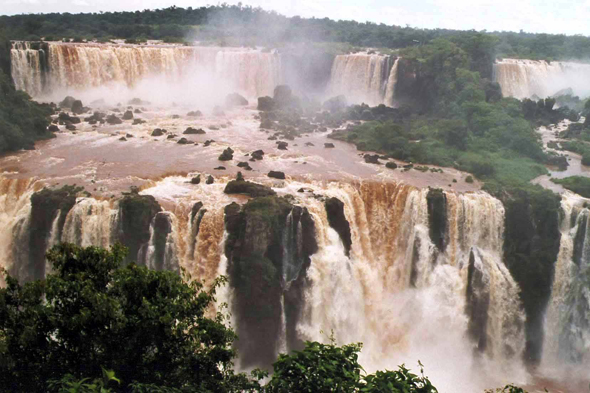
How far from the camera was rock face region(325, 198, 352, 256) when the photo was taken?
19.7 meters

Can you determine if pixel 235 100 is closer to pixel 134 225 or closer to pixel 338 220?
pixel 338 220

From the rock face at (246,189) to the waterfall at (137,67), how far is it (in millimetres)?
17571

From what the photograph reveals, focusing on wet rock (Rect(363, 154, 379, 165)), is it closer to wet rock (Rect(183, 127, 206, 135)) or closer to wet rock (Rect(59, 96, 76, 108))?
wet rock (Rect(183, 127, 206, 135))

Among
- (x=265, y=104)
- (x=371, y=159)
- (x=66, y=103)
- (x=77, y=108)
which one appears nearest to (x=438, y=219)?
(x=371, y=159)

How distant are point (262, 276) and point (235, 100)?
2041 cm

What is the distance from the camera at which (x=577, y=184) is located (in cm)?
2322

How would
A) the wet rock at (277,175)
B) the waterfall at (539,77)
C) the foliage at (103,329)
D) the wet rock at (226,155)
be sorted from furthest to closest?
the waterfall at (539,77) → the wet rock at (226,155) → the wet rock at (277,175) → the foliage at (103,329)

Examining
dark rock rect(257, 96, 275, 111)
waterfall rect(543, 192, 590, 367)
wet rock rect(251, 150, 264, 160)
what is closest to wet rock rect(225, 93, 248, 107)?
dark rock rect(257, 96, 275, 111)

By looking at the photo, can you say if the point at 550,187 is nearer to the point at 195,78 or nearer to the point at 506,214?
the point at 506,214

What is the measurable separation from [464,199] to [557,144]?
12382 mm

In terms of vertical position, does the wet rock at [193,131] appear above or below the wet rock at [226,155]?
above

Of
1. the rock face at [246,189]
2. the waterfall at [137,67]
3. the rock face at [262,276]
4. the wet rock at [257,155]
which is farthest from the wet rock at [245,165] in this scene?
the waterfall at [137,67]

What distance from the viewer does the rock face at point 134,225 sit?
17719 millimetres

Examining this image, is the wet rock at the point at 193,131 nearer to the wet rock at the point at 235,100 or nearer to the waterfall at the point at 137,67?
the wet rock at the point at 235,100
